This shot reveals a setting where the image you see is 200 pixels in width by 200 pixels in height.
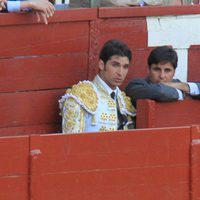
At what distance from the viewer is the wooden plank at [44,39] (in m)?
5.91

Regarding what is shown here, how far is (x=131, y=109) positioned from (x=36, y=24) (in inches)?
29.3

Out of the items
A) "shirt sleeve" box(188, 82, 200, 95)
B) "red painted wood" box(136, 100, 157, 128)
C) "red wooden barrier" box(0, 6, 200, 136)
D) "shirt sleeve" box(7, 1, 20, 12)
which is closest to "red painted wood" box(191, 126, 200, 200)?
"red painted wood" box(136, 100, 157, 128)

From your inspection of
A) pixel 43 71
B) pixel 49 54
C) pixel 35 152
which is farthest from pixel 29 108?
pixel 35 152

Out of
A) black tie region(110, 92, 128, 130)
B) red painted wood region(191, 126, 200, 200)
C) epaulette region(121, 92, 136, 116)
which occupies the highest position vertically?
epaulette region(121, 92, 136, 116)

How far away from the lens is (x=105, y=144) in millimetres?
5637

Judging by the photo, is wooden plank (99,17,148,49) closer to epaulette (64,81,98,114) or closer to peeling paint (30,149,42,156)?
epaulette (64,81,98,114)

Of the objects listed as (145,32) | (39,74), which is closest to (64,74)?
(39,74)

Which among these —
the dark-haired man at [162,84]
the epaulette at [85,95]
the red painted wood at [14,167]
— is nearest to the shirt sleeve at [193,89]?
the dark-haired man at [162,84]

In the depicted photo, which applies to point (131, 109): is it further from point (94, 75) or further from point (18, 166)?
point (18, 166)

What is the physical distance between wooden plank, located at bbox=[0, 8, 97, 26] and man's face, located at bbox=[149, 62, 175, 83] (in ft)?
1.51

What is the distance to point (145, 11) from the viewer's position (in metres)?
6.32

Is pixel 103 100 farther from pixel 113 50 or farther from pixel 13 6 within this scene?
pixel 13 6

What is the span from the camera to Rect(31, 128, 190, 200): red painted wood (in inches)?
217

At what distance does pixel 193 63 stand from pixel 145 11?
19.0 inches
